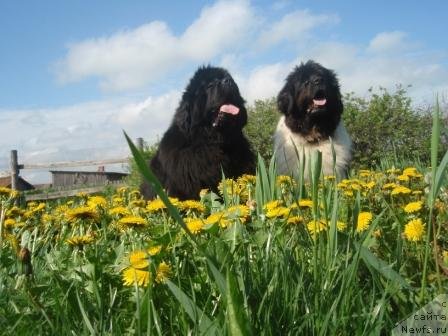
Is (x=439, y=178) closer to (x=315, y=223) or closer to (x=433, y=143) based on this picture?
(x=433, y=143)

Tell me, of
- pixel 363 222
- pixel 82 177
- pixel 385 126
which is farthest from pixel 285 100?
pixel 82 177

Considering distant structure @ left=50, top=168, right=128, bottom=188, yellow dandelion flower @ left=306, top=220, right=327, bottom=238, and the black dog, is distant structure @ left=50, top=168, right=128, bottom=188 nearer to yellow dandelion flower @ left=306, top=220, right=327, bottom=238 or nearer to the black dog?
the black dog

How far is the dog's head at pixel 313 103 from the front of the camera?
648cm

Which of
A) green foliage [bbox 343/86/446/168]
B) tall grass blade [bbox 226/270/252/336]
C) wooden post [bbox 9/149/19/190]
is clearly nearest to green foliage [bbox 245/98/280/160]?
green foliage [bbox 343/86/446/168]

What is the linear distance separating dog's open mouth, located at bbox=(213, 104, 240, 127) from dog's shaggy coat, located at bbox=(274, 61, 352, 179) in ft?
4.21

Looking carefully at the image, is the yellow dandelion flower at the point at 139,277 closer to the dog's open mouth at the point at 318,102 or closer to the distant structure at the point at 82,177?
the dog's open mouth at the point at 318,102

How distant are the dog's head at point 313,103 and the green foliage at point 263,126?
3.71m

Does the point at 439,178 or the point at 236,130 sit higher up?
the point at 236,130

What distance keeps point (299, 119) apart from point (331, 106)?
1.43ft

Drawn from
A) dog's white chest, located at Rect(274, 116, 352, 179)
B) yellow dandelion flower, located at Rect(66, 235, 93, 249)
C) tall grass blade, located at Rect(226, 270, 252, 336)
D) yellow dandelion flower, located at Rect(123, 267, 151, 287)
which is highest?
dog's white chest, located at Rect(274, 116, 352, 179)

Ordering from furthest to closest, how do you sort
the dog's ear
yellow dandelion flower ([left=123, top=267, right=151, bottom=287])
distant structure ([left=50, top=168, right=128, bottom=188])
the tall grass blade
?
distant structure ([left=50, top=168, right=128, bottom=188]) → the dog's ear → yellow dandelion flower ([left=123, top=267, right=151, bottom=287]) → the tall grass blade

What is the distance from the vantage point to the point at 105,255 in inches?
64.1

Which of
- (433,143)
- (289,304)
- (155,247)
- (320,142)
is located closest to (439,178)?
(433,143)

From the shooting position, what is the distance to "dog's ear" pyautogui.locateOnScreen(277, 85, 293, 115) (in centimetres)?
667
